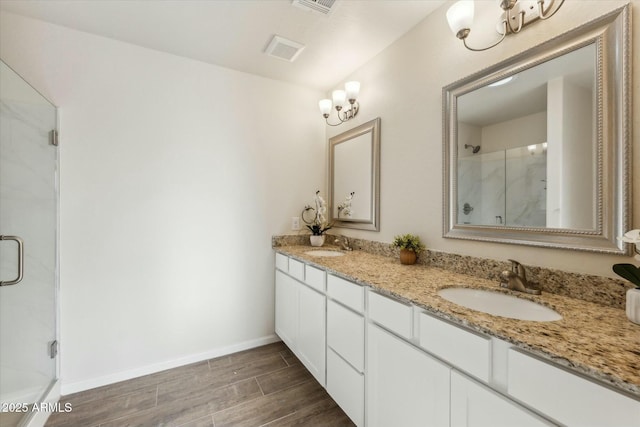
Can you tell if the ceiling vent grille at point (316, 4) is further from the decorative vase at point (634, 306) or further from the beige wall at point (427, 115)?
the decorative vase at point (634, 306)

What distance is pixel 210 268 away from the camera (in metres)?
2.28

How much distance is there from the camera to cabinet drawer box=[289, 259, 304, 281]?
200 centimetres

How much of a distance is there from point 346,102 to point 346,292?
1.73 meters

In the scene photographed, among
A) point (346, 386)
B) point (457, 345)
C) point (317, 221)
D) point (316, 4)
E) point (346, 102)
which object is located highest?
point (316, 4)

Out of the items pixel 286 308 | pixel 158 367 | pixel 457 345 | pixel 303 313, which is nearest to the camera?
pixel 457 345

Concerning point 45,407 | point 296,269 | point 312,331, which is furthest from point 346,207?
point 45,407

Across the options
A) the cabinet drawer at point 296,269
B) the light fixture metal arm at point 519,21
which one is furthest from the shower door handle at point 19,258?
the light fixture metal arm at point 519,21

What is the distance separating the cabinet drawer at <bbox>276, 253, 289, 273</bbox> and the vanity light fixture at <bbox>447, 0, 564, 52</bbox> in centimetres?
187

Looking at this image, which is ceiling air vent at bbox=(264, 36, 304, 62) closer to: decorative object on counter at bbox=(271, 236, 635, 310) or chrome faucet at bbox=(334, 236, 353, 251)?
chrome faucet at bbox=(334, 236, 353, 251)

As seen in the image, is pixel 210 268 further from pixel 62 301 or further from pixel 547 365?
pixel 547 365

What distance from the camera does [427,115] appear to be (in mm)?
1707

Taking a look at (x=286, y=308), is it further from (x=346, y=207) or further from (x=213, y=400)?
(x=346, y=207)

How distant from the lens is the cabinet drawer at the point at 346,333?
139 centimetres

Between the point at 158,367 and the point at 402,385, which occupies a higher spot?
the point at 402,385
